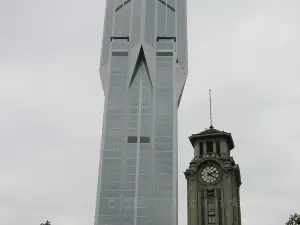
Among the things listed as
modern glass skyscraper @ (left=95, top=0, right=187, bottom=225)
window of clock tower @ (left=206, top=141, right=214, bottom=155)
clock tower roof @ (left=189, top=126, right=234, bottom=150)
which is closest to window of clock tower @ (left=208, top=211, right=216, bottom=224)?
window of clock tower @ (left=206, top=141, right=214, bottom=155)

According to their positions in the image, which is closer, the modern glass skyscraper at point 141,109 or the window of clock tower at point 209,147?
the modern glass skyscraper at point 141,109

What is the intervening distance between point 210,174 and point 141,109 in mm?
23657

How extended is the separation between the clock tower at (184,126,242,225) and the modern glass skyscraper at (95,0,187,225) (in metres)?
17.1

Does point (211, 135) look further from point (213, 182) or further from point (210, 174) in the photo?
point (213, 182)

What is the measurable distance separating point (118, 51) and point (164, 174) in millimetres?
30067

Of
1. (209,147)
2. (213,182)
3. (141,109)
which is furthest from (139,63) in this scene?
(213,182)

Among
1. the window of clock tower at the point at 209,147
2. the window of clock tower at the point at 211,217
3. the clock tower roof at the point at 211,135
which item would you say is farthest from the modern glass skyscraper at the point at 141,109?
the window of clock tower at the point at 211,217

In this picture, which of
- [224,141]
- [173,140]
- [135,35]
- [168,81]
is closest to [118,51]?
[135,35]

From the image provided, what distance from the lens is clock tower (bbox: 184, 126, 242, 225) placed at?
116131mm

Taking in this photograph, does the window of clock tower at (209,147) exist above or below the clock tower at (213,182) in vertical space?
above

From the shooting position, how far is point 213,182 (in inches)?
4705

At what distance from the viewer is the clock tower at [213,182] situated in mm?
116131

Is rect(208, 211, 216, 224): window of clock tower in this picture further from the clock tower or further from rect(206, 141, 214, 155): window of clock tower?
rect(206, 141, 214, 155): window of clock tower

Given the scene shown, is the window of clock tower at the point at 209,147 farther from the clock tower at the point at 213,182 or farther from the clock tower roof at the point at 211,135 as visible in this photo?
the clock tower roof at the point at 211,135
